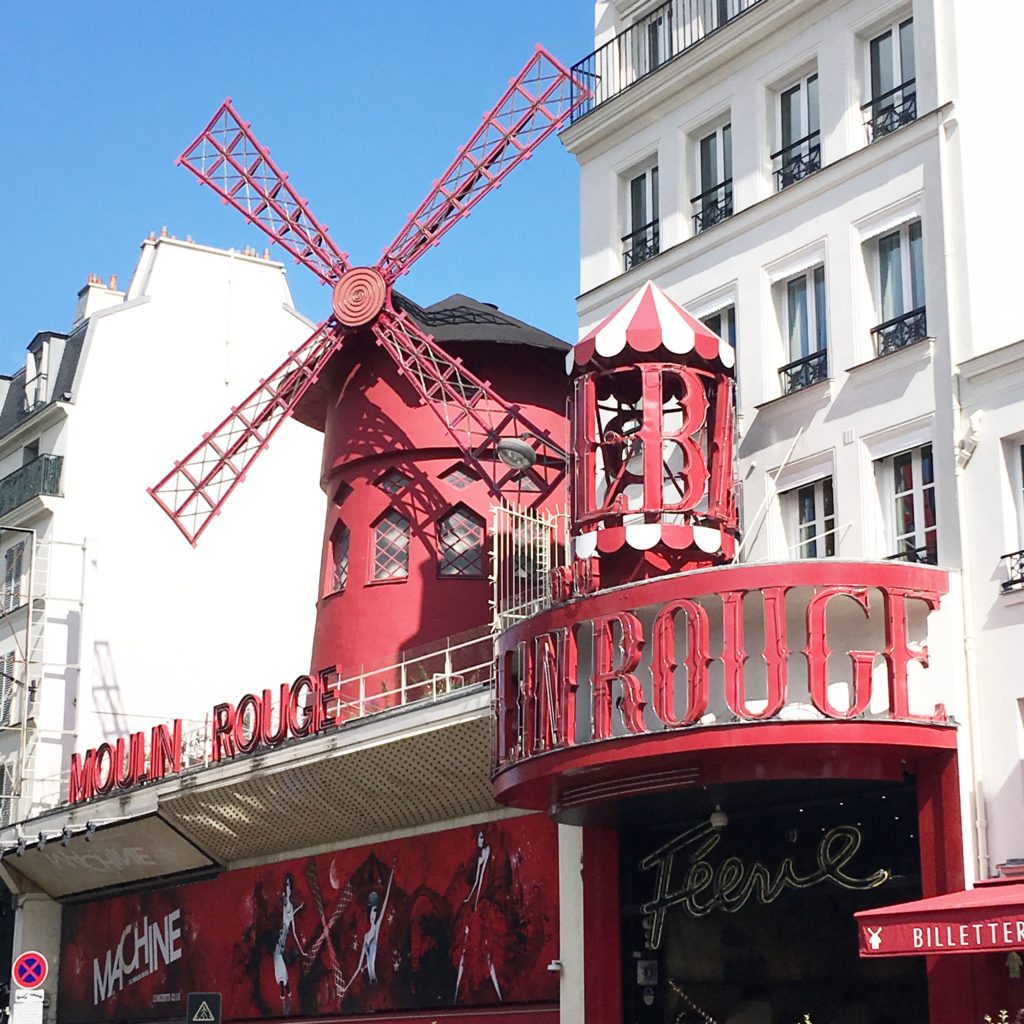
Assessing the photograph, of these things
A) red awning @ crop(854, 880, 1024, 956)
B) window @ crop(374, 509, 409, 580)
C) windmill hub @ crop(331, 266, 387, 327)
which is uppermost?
windmill hub @ crop(331, 266, 387, 327)

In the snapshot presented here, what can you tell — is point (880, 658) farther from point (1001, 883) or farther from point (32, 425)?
point (32, 425)

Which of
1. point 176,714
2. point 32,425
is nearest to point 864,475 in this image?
point 176,714

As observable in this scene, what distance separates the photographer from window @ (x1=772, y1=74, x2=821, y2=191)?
14141 mm

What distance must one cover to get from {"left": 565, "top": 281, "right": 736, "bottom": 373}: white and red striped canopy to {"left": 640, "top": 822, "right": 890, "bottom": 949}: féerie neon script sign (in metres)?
3.44

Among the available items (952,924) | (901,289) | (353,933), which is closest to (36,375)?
(353,933)

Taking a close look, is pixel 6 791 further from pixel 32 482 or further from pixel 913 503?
pixel 913 503

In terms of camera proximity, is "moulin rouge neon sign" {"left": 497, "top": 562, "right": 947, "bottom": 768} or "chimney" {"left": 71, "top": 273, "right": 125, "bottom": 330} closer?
"moulin rouge neon sign" {"left": 497, "top": 562, "right": 947, "bottom": 768}

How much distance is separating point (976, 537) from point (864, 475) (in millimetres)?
1155

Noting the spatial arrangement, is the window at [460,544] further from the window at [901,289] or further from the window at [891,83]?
the window at [891,83]

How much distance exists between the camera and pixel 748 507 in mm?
13984

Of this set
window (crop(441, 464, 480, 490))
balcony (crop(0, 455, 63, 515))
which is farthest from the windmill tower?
balcony (crop(0, 455, 63, 515))

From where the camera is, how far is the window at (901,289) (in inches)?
509

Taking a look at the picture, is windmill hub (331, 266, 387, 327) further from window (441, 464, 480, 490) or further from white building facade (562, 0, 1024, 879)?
white building facade (562, 0, 1024, 879)

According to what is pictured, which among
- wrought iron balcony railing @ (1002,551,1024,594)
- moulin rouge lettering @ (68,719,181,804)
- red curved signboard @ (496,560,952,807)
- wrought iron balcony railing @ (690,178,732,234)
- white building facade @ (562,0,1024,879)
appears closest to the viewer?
red curved signboard @ (496,560,952,807)
